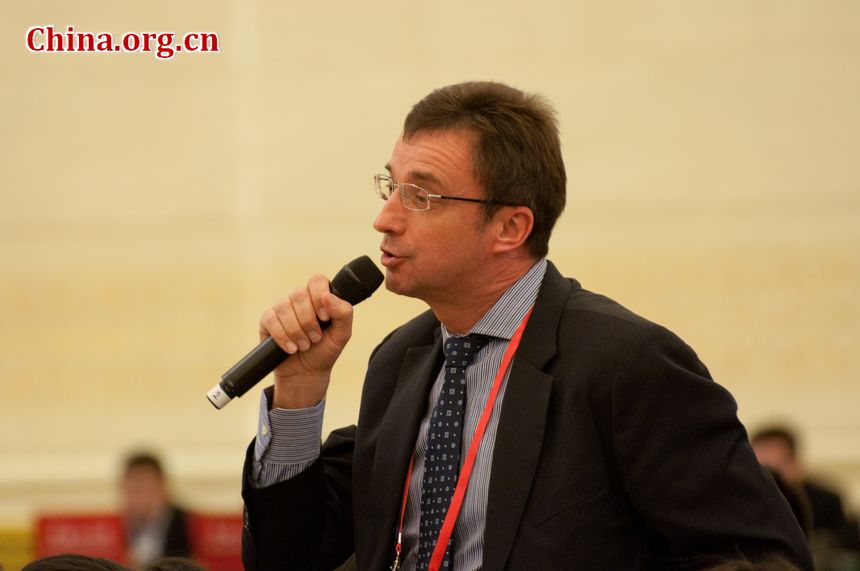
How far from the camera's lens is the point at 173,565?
1730 mm

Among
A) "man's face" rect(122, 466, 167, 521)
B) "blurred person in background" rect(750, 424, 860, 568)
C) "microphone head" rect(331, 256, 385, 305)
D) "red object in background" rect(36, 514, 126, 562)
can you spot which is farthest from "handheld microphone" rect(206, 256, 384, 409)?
"man's face" rect(122, 466, 167, 521)

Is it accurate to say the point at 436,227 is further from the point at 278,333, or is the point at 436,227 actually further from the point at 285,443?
the point at 285,443

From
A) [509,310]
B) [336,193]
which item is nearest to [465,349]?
[509,310]

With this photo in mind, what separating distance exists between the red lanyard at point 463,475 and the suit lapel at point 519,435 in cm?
3

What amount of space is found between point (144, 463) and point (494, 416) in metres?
4.16

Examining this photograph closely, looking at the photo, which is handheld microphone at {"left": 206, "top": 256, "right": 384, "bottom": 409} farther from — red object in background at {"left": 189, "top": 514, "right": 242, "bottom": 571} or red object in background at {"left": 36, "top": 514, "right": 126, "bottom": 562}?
red object in background at {"left": 36, "top": 514, "right": 126, "bottom": 562}

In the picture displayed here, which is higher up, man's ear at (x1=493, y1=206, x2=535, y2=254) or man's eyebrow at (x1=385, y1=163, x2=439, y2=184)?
man's eyebrow at (x1=385, y1=163, x2=439, y2=184)

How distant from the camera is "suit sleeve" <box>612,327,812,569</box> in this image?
1772mm

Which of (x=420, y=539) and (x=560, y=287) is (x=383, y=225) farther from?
(x=420, y=539)

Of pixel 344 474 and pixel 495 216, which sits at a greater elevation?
pixel 495 216

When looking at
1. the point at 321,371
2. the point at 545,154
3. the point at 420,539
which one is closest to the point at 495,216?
the point at 545,154

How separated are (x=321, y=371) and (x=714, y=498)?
0.69 m

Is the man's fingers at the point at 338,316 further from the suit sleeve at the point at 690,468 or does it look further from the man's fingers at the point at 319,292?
the suit sleeve at the point at 690,468

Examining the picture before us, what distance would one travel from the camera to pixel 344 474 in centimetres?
222
